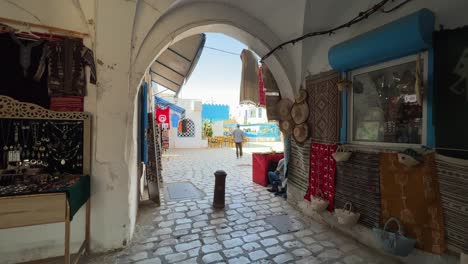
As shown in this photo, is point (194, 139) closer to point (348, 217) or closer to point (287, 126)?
point (287, 126)

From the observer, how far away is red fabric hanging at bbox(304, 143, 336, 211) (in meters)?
3.41

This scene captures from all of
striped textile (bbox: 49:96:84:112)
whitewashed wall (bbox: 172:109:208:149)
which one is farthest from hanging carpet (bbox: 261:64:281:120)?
whitewashed wall (bbox: 172:109:208:149)

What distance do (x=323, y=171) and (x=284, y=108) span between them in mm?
1433

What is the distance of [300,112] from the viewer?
402 centimetres

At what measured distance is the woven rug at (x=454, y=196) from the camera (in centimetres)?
201

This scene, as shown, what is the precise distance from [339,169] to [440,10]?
212 centimetres

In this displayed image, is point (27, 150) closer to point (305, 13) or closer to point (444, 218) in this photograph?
point (305, 13)

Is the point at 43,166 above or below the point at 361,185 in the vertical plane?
→ above

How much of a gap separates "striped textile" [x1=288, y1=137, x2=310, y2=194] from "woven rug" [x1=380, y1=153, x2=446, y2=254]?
1.36 meters

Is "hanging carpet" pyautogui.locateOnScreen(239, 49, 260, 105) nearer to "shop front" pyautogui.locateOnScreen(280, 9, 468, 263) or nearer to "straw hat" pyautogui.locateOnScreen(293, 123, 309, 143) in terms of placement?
"straw hat" pyautogui.locateOnScreen(293, 123, 309, 143)

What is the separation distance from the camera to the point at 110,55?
2703mm

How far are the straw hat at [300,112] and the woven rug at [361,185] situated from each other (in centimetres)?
100

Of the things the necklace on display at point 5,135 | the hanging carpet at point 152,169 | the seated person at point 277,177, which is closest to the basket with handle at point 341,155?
the seated person at point 277,177

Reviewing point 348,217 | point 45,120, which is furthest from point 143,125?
point 348,217
